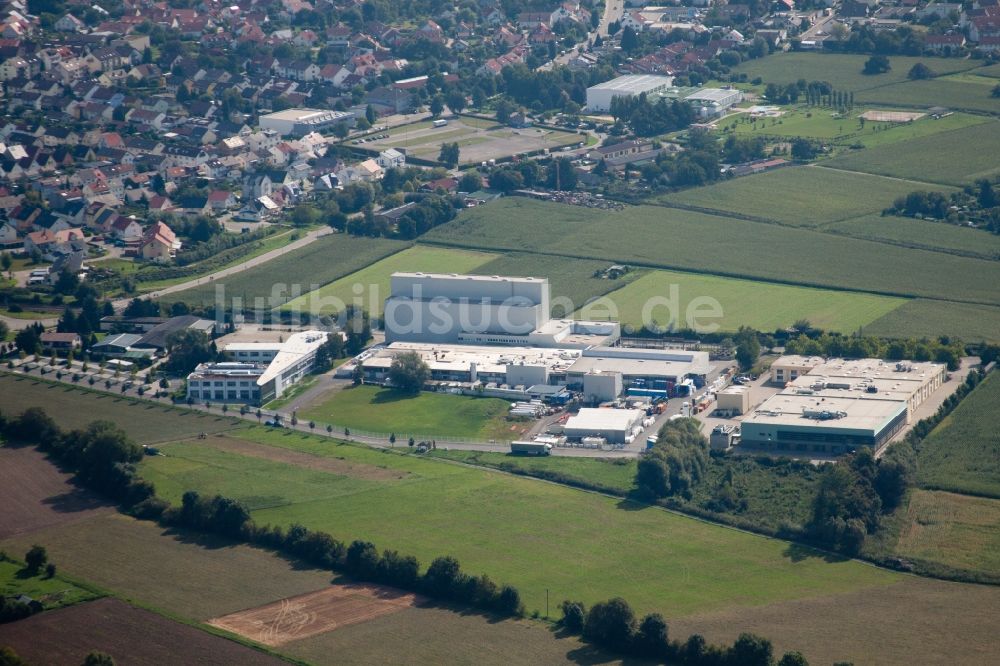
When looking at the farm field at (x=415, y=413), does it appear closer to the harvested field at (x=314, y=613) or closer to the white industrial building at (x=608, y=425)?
the white industrial building at (x=608, y=425)

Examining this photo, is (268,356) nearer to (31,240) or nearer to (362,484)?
(362,484)

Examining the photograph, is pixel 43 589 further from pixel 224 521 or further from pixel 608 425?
pixel 608 425

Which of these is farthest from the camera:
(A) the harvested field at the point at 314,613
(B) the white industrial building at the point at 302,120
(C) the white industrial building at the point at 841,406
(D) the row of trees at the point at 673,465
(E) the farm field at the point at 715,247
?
(B) the white industrial building at the point at 302,120

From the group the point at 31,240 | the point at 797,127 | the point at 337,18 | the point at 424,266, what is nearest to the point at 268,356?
the point at 424,266

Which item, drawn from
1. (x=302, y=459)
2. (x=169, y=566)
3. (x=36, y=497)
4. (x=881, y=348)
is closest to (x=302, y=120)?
(x=881, y=348)

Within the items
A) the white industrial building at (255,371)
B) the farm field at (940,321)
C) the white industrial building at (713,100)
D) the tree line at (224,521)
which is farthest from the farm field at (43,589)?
the white industrial building at (713,100)

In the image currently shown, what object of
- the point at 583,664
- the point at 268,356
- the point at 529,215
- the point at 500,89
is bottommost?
the point at 583,664
